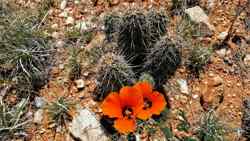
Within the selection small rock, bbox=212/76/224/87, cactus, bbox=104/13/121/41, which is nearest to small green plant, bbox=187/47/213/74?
small rock, bbox=212/76/224/87

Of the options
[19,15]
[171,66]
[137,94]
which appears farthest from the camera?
[19,15]

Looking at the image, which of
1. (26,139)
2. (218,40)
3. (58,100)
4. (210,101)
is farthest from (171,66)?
(26,139)

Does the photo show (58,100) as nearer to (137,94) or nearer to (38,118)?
(38,118)

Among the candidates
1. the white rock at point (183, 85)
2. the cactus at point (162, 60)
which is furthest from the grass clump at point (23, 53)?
the white rock at point (183, 85)

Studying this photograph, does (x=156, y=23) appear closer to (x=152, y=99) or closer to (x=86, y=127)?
(x=152, y=99)

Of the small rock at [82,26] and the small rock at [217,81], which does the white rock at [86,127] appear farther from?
the small rock at [217,81]

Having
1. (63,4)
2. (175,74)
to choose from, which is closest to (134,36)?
(175,74)

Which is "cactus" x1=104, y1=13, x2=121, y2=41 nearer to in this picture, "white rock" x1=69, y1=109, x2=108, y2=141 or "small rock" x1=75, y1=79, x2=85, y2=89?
"small rock" x1=75, y1=79, x2=85, y2=89
